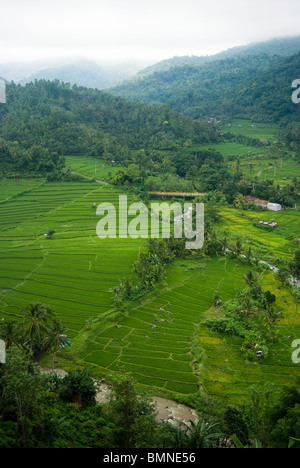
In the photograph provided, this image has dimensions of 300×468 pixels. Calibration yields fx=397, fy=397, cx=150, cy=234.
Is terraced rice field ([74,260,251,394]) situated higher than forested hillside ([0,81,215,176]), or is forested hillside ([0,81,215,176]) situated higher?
forested hillside ([0,81,215,176])

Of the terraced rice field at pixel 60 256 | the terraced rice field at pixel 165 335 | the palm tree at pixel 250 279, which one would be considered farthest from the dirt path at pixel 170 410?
the palm tree at pixel 250 279

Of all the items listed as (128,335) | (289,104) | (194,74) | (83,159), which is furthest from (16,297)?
(194,74)

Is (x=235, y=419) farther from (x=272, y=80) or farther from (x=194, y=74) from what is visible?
(x=194, y=74)

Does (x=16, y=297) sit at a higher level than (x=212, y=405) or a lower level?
higher

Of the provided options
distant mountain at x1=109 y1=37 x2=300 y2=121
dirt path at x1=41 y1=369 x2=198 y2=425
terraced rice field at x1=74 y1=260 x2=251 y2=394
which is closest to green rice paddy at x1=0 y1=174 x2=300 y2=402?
terraced rice field at x1=74 y1=260 x2=251 y2=394

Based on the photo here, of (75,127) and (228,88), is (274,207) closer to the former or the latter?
(75,127)

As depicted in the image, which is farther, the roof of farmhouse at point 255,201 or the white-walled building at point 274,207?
the roof of farmhouse at point 255,201

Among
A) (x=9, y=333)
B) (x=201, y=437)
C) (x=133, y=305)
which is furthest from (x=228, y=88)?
(x=201, y=437)

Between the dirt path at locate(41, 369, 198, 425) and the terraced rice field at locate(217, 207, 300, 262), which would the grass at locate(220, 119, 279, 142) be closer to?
the terraced rice field at locate(217, 207, 300, 262)

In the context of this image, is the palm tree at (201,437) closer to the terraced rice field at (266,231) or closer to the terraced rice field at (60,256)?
the terraced rice field at (60,256)

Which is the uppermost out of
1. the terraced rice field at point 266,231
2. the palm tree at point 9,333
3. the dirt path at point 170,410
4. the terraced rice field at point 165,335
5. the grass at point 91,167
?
the grass at point 91,167

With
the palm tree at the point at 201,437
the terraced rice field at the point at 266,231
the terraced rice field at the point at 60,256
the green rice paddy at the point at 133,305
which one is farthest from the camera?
the terraced rice field at the point at 266,231
